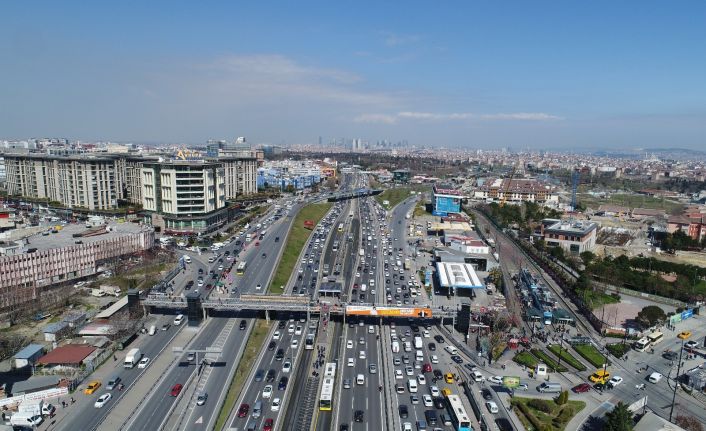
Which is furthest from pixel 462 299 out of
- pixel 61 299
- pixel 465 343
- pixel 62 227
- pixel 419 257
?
pixel 62 227

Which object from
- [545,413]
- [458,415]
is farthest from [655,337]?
[458,415]

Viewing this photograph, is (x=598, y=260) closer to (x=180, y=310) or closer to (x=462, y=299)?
(x=462, y=299)

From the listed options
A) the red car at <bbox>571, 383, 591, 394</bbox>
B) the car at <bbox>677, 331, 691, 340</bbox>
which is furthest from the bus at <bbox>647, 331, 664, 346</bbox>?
the red car at <bbox>571, 383, 591, 394</bbox>

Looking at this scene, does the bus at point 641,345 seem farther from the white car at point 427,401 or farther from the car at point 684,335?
the white car at point 427,401

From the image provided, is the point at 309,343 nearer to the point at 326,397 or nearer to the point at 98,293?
the point at 326,397

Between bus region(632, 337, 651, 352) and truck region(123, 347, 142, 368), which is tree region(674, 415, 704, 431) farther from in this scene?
truck region(123, 347, 142, 368)

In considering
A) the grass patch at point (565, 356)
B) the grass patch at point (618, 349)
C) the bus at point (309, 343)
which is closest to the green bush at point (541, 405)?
the grass patch at point (565, 356)

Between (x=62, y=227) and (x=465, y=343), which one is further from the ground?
(x=62, y=227)
